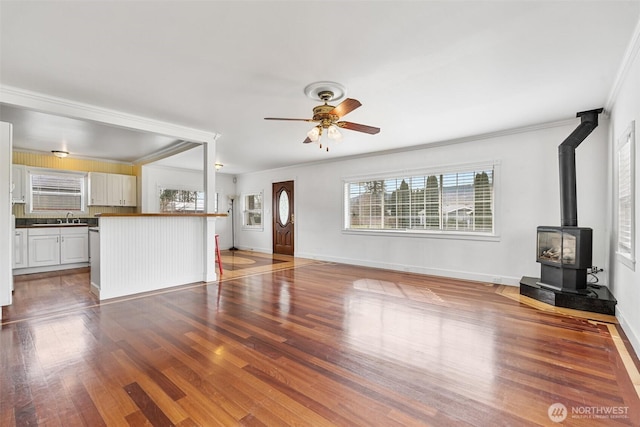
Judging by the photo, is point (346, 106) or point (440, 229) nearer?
point (346, 106)

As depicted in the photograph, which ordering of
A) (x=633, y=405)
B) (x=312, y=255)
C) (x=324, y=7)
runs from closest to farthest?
(x=633, y=405), (x=324, y=7), (x=312, y=255)

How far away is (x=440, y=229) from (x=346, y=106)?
3.59 m

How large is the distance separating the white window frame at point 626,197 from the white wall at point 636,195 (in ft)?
0.31

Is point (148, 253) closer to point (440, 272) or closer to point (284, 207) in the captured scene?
point (284, 207)

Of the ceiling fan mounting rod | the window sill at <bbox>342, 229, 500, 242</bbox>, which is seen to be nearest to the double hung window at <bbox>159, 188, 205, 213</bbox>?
the window sill at <bbox>342, 229, 500, 242</bbox>

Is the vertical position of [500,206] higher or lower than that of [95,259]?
higher

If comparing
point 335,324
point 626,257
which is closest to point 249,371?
point 335,324

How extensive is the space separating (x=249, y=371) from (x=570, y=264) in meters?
3.85

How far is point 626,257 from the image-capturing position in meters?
2.92

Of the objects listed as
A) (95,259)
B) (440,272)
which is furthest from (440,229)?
(95,259)

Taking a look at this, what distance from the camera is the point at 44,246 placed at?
592cm

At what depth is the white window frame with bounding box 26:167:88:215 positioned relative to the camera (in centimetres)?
623

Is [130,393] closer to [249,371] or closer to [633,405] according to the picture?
[249,371]

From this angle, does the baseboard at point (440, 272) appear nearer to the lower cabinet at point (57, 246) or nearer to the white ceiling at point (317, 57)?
the white ceiling at point (317, 57)
